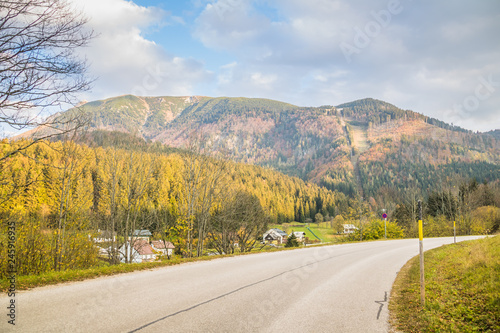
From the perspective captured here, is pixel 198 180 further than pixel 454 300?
Yes

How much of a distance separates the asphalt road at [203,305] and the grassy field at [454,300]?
0.41 m

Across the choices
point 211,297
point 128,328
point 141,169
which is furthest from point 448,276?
point 141,169

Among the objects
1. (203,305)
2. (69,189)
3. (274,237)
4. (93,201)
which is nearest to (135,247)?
(93,201)

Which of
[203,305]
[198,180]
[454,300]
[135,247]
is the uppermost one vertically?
[198,180]

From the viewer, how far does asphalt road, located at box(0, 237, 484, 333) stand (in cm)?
491

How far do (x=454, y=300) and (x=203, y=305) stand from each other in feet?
19.5

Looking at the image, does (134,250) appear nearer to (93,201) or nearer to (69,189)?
(93,201)

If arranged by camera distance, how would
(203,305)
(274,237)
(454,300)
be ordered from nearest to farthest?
(203,305) → (454,300) → (274,237)

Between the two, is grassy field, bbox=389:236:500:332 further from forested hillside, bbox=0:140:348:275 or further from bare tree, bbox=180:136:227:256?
bare tree, bbox=180:136:227:256

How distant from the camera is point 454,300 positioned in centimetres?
707

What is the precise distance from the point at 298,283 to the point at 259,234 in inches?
1001

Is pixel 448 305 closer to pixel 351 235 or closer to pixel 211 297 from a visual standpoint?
pixel 211 297

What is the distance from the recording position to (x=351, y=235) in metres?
41.2

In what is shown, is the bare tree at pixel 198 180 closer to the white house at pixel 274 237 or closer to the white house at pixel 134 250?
the white house at pixel 134 250
